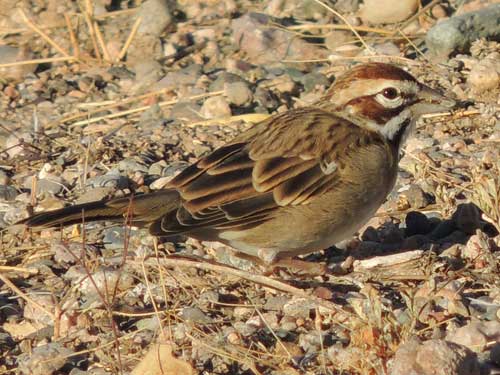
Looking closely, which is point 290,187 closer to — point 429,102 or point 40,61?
point 429,102

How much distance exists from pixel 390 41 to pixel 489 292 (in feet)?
11.4

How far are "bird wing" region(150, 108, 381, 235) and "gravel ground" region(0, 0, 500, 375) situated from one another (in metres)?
0.25

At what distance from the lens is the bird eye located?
19.3 ft

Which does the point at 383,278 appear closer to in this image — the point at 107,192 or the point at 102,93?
the point at 107,192

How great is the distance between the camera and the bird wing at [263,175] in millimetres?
5566

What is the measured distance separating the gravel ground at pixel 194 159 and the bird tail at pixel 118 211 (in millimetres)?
94

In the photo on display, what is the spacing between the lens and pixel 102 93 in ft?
27.5

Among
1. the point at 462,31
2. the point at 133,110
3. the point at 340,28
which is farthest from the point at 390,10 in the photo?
the point at 133,110

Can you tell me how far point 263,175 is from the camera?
5.68 meters

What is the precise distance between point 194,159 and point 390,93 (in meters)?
1.80

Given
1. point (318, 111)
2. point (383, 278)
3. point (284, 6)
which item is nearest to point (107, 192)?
point (318, 111)

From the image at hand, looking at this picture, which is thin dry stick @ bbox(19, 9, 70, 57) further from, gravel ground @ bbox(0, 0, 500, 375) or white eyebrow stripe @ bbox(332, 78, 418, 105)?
white eyebrow stripe @ bbox(332, 78, 418, 105)

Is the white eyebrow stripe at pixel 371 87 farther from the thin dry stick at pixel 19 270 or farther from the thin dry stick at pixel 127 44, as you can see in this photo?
the thin dry stick at pixel 127 44

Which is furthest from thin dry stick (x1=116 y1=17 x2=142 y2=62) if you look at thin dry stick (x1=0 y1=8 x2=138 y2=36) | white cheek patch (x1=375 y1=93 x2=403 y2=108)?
white cheek patch (x1=375 y1=93 x2=403 y2=108)
